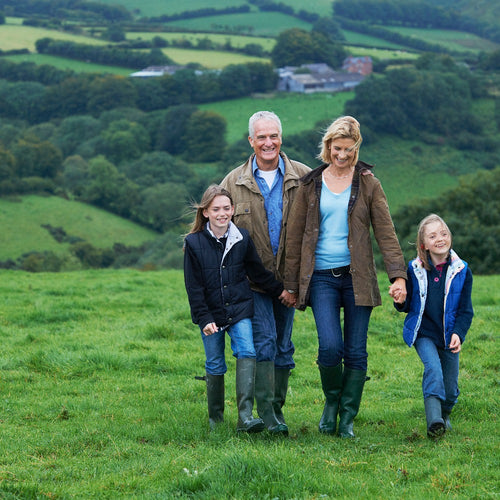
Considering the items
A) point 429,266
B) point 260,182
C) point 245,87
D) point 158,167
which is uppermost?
point 260,182

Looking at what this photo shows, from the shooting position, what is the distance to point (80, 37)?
486 feet

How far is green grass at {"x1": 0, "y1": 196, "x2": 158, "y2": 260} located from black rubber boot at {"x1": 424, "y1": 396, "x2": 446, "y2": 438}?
66903 millimetres

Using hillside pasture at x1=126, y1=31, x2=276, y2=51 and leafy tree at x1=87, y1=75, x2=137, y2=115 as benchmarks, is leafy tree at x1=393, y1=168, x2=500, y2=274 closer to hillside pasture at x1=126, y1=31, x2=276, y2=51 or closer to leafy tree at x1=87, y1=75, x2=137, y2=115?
leafy tree at x1=87, y1=75, x2=137, y2=115

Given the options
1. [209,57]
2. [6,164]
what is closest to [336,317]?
[6,164]

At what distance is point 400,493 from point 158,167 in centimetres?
10219

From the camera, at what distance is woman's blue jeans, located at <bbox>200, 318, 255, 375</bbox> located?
6215 millimetres

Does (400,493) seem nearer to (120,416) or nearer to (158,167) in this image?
(120,416)

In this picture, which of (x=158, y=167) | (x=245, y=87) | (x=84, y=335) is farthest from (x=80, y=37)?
(x=84, y=335)

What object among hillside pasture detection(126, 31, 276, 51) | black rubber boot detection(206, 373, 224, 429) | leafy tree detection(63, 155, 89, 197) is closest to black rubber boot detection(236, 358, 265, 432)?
black rubber boot detection(206, 373, 224, 429)

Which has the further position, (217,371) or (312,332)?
(312,332)

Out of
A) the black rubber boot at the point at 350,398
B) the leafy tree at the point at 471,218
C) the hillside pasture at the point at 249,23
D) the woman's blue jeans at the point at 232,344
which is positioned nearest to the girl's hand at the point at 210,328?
the woman's blue jeans at the point at 232,344

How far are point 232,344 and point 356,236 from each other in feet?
4.58

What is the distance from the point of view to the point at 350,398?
6.37 m

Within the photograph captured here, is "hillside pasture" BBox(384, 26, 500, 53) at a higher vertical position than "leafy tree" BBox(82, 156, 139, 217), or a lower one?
higher
